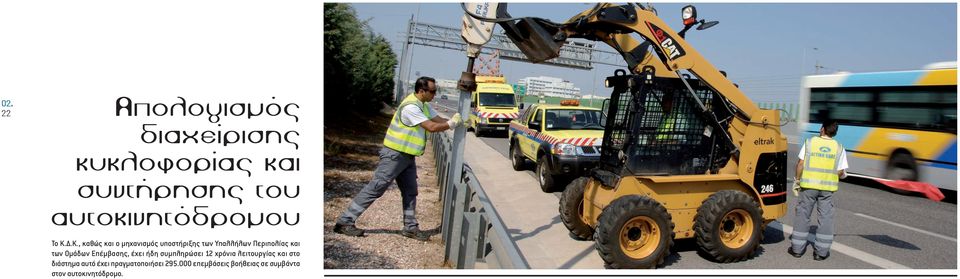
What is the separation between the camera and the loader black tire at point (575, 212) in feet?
21.2

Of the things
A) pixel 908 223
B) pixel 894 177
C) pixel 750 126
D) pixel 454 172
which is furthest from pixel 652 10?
pixel 894 177

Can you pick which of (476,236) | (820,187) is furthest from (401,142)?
(820,187)

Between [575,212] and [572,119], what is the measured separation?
4669 millimetres

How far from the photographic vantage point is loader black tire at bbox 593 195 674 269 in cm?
528

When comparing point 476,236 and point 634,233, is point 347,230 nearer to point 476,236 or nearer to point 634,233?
point 476,236

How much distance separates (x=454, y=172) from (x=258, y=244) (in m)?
1.52

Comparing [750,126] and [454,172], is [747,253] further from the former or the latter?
[454,172]

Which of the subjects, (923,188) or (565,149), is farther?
(565,149)

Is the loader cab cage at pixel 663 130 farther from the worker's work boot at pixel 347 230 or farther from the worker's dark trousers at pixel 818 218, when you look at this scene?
the worker's work boot at pixel 347 230

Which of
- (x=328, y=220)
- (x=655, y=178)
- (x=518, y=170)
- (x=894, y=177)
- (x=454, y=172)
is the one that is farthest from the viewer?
(x=518, y=170)

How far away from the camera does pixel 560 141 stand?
9.62 metres

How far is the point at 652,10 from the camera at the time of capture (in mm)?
5805

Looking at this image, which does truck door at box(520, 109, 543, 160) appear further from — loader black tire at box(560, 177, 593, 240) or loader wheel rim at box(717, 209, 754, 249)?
loader wheel rim at box(717, 209, 754, 249)

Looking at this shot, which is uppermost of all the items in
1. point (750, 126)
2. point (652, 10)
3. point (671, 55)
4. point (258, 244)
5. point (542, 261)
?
point (652, 10)
